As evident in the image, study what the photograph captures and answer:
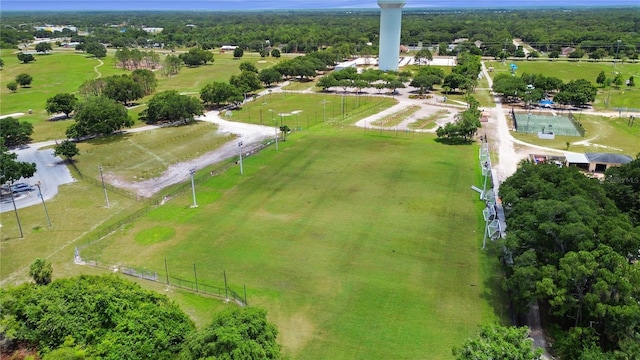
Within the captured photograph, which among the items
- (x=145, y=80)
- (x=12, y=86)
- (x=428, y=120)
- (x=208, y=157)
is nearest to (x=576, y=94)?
(x=428, y=120)

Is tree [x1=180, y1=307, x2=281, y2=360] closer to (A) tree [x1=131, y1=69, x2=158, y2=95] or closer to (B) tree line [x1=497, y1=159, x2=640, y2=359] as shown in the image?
(B) tree line [x1=497, y1=159, x2=640, y2=359]

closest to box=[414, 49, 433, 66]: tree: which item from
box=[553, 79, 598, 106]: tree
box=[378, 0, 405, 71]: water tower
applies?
box=[378, 0, 405, 71]: water tower

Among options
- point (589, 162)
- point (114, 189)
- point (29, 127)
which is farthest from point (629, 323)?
point (29, 127)

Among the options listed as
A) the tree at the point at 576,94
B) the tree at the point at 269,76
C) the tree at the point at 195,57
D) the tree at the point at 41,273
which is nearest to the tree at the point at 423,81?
the tree at the point at 576,94

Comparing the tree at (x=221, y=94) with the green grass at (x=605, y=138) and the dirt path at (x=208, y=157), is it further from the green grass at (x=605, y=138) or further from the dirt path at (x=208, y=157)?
the green grass at (x=605, y=138)

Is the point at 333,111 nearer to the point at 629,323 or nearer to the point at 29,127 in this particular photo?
the point at 29,127

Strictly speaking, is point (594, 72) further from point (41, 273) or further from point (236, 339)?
point (41, 273)
